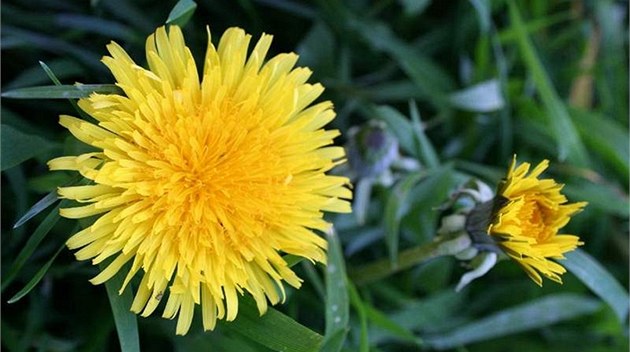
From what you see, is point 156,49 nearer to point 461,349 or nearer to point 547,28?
point 461,349

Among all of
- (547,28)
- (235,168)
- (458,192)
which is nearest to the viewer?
(235,168)

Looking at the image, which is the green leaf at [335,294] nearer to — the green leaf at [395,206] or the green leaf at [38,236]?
the green leaf at [395,206]

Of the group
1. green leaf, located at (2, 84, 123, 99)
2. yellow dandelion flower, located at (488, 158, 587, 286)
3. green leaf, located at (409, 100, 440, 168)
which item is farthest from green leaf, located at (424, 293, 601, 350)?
green leaf, located at (2, 84, 123, 99)

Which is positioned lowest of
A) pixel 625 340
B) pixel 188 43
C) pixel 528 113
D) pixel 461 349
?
pixel 625 340

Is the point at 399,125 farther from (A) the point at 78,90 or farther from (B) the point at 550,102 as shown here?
(A) the point at 78,90

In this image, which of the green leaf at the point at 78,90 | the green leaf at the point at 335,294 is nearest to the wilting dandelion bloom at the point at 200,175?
the green leaf at the point at 78,90

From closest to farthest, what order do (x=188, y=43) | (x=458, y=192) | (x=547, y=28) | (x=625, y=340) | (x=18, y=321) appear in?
1. (x=458, y=192)
2. (x=18, y=321)
3. (x=188, y=43)
4. (x=625, y=340)
5. (x=547, y=28)

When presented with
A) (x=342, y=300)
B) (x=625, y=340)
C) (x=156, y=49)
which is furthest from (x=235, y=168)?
(x=625, y=340)
